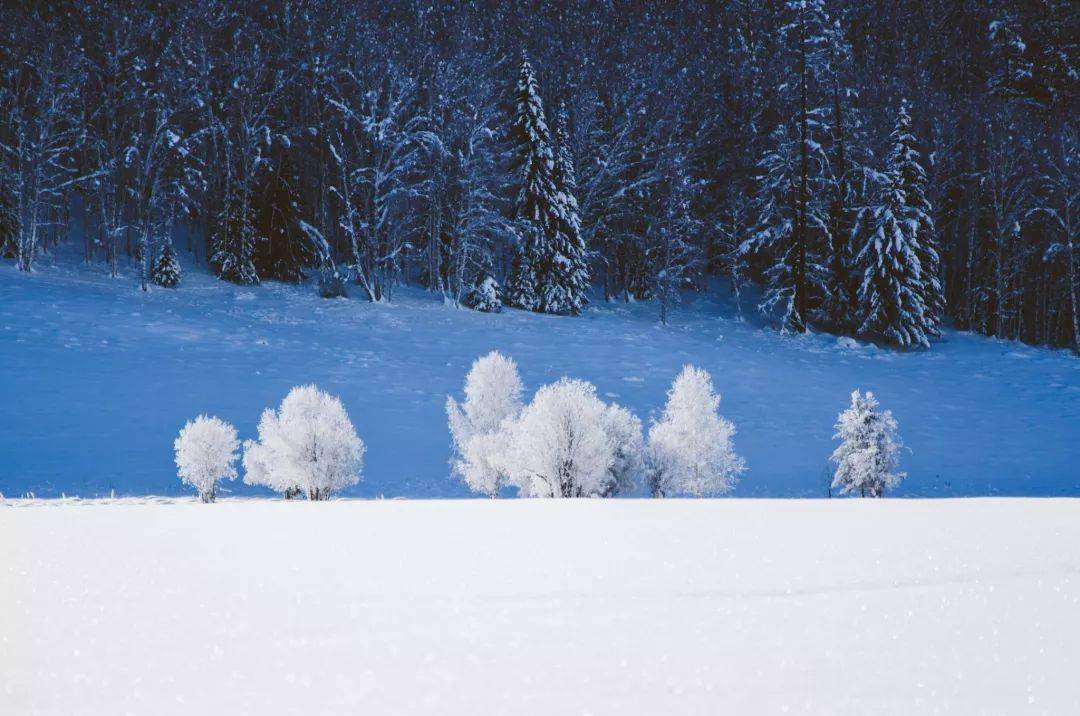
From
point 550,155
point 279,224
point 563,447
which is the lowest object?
point 563,447

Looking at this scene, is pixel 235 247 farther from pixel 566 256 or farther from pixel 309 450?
pixel 309 450

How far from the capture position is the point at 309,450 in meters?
12.2

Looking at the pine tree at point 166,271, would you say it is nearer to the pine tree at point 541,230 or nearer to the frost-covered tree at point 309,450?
the pine tree at point 541,230

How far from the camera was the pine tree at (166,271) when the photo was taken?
98.4ft

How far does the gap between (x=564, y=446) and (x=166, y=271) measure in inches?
994

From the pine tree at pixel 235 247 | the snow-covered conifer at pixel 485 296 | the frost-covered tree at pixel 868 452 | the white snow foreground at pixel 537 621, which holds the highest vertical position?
the pine tree at pixel 235 247

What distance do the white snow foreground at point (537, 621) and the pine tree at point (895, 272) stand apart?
33.9 meters

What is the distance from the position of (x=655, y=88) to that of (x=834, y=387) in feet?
83.6

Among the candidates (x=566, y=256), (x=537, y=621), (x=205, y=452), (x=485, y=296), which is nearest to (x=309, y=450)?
(x=205, y=452)

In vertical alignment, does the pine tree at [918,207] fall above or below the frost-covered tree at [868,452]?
above

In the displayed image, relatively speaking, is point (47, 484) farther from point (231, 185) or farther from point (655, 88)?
point (655, 88)

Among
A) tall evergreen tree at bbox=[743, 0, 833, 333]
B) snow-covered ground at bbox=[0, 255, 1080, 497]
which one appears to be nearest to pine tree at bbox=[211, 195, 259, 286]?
snow-covered ground at bbox=[0, 255, 1080, 497]

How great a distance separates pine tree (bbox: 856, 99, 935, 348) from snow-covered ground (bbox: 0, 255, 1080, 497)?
1.93 m

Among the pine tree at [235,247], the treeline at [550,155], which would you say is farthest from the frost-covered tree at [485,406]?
the pine tree at [235,247]
